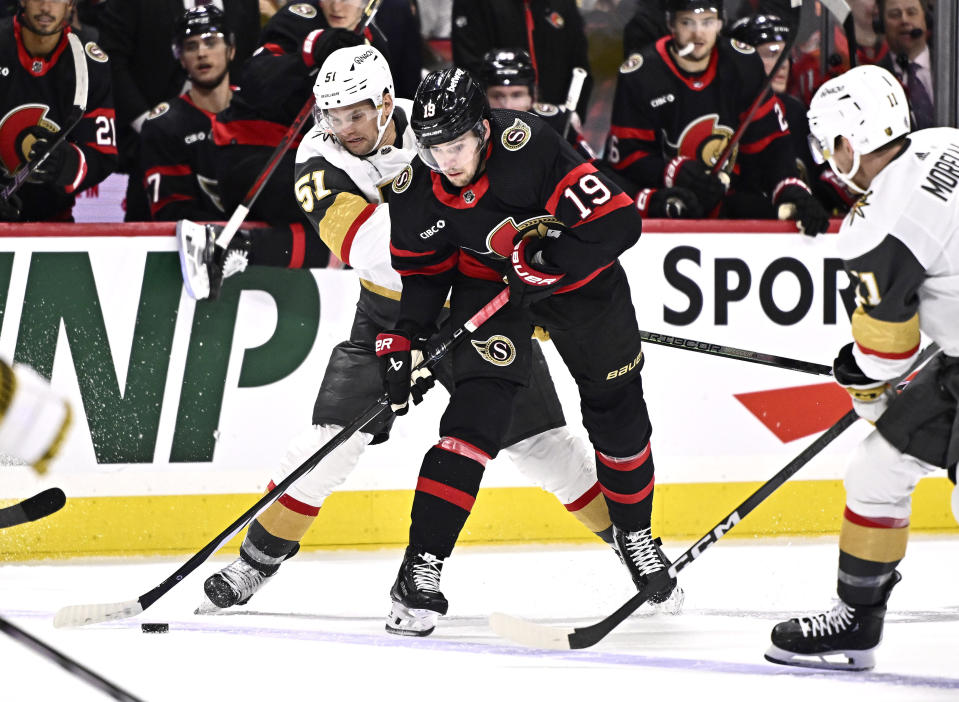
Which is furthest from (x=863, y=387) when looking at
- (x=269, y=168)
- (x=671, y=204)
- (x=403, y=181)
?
(x=269, y=168)

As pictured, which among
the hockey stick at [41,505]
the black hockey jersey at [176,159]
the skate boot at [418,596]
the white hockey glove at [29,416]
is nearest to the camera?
the white hockey glove at [29,416]

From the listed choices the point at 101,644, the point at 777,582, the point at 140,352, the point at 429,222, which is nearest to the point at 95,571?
the point at 140,352

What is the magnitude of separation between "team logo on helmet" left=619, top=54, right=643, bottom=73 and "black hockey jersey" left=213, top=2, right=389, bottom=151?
95 cm

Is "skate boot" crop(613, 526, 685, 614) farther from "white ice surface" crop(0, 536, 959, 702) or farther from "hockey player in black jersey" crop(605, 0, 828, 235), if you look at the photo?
"hockey player in black jersey" crop(605, 0, 828, 235)

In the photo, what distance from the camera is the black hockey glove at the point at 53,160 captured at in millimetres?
3963

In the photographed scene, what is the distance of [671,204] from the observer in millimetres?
4152

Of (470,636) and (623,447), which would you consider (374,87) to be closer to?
(623,447)

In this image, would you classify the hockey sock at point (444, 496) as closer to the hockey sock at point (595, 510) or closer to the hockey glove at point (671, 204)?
the hockey sock at point (595, 510)

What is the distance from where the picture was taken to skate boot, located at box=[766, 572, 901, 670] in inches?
96.3

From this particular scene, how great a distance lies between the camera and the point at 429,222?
281 cm

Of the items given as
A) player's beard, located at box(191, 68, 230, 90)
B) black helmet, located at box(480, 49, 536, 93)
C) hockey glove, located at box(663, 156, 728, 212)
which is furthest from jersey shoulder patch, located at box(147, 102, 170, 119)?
hockey glove, located at box(663, 156, 728, 212)

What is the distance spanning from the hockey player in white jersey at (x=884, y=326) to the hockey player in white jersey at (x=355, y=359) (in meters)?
0.84

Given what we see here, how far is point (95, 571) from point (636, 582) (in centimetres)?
160

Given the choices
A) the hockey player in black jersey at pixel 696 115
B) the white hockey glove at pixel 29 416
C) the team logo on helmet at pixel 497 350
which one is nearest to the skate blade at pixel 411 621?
the team logo on helmet at pixel 497 350
